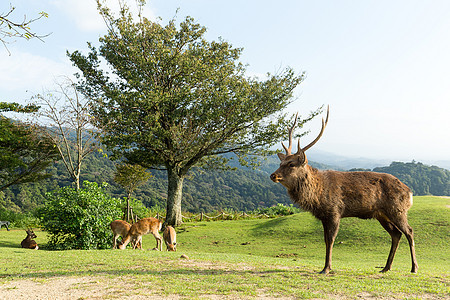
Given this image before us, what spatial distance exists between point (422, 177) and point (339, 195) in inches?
3017

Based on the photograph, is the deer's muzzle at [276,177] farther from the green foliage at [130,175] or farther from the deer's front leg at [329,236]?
the green foliage at [130,175]

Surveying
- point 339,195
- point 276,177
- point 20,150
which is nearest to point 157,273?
point 276,177

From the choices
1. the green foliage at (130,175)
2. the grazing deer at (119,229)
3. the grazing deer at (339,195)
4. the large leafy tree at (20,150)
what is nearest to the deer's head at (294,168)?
the grazing deer at (339,195)

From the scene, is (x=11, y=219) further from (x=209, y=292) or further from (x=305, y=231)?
(x=209, y=292)

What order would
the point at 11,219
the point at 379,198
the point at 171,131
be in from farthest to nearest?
the point at 11,219 → the point at 171,131 → the point at 379,198

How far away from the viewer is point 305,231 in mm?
17016

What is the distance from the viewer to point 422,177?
7194cm

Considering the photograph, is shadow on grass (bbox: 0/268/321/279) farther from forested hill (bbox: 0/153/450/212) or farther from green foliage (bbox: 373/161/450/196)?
green foliage (bbox: 373/161/450/196)

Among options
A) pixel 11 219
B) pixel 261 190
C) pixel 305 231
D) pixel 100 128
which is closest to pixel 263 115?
pixel 305 231

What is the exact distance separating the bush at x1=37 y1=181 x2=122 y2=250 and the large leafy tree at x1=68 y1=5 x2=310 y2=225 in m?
5.85

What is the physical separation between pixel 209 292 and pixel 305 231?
12.7m

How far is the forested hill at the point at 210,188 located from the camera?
48406 mm

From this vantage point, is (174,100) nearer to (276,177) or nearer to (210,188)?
(276,177)

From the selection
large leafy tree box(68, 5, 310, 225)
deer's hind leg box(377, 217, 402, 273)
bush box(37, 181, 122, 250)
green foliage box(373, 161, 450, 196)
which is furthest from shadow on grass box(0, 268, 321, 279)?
green foliage box(373, 161, 450, 196)
